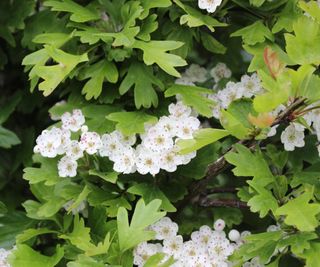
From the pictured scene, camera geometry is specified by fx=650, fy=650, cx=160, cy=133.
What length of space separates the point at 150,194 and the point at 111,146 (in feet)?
0.47

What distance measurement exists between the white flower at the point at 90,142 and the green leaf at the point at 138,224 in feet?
0.53

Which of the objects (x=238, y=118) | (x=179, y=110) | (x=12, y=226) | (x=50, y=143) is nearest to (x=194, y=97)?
(x=179, y=110)

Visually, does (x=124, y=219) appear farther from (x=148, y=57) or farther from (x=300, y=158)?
(x=300, y=158)

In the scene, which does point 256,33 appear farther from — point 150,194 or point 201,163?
point 150,194

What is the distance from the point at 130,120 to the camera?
1500 mm

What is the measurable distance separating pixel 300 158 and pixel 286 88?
40 cm

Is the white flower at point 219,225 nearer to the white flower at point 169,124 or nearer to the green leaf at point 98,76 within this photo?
the white flower at point 169,124

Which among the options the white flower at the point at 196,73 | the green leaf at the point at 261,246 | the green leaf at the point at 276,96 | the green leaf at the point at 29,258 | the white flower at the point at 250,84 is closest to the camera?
the green leaf at the point at 276,96

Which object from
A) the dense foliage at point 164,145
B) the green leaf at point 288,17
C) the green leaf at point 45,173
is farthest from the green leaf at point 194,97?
the green leaf at point 45,173

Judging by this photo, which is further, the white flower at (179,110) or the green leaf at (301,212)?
the white flower at (179,110)

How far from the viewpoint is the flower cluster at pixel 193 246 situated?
4.76ft

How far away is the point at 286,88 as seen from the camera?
1230 mm

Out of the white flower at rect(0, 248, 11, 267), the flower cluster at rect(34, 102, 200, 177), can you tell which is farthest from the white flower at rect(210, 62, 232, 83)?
the white flower at rect(0, 248, 11, 267)

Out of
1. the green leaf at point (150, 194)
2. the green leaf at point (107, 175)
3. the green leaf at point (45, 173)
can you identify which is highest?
the green leaf at point (107, 175)
